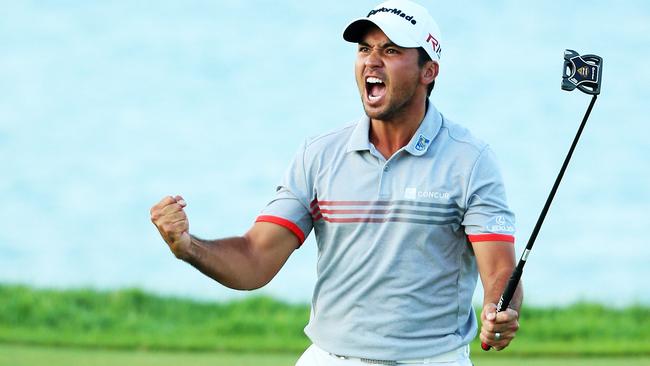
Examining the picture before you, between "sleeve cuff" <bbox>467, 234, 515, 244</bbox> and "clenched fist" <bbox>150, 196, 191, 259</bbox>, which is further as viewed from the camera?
"sleeve cuff" <bbox>467, 234, 515, 244</bbox>

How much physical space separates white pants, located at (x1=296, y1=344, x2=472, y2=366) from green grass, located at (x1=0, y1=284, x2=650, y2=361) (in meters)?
3.73

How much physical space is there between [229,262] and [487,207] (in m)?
0.94

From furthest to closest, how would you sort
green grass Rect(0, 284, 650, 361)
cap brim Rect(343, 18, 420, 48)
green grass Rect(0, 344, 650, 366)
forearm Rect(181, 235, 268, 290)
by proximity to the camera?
green grass Rect(0, 284, 650, 361) → green grass Rect(0, 344, 650, 366) → cap brim Rect(343, 18, 420, 48) → forearm Rect(181, 235, 268, 290)

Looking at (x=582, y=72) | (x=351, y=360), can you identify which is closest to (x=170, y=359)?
(x=351, y=360)

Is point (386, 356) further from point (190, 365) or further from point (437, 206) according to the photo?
point (190, 365)

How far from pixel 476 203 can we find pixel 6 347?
5058 mm

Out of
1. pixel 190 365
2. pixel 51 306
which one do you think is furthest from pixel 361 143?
pixel 51 306

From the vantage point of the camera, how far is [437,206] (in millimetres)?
4836

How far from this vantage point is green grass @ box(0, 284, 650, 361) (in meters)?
9.15

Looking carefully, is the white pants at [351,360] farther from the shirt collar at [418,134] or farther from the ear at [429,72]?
the ear at [429,72]

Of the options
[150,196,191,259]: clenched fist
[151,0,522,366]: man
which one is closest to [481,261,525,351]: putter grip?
[151,0,522,366]: man

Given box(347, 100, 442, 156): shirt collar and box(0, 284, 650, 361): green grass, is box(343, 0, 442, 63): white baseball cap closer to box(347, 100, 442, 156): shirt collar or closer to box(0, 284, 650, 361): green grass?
box(347, 100, 442, 156): shirt collar

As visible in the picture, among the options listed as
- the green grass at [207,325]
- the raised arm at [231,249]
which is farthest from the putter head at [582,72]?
the green grass at [207,325]

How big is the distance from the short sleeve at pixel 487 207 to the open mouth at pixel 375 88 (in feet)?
1.39
